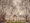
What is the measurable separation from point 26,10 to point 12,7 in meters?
0.23

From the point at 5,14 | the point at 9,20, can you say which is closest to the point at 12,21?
the point at 9,20

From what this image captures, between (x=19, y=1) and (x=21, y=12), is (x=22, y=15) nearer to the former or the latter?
(x=21, y=12)

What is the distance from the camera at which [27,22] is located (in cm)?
94

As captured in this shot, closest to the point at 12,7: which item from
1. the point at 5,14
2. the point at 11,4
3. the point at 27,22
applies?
the point at 11,4

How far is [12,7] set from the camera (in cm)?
98

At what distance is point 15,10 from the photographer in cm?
97

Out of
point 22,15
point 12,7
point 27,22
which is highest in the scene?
point 12,7

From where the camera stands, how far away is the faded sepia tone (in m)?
0.95

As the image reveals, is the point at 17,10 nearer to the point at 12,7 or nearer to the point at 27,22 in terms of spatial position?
the point at 12,7

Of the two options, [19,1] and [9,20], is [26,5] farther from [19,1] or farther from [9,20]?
[9,20]

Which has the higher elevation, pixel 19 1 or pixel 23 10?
pixel 19 1

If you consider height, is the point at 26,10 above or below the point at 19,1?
below

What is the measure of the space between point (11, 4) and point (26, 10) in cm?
26

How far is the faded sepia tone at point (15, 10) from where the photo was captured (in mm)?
950
